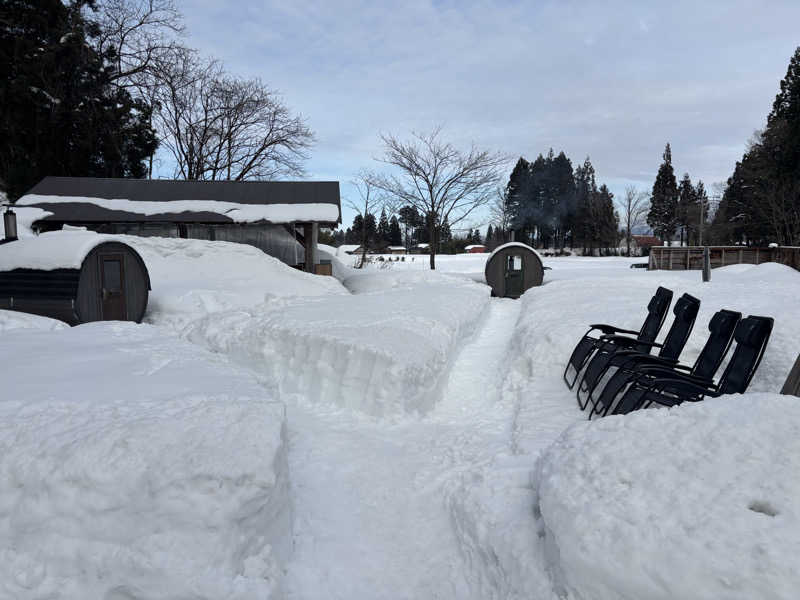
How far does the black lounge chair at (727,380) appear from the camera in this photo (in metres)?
3.94

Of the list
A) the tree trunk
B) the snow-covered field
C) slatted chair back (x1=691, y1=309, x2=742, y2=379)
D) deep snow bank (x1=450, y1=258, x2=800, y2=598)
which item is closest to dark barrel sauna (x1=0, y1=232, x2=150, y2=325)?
the snow-covered field

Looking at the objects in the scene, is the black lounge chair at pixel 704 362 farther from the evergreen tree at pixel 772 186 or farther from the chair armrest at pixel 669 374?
the evergreen tree at pixel 772 186

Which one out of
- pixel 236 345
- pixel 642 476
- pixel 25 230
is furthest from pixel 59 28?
pixel 642 476

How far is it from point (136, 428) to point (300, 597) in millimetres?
1549

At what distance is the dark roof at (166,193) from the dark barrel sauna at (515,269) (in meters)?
6.64

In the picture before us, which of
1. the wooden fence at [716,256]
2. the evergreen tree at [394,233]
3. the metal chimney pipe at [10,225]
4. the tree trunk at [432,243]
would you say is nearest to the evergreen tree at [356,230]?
the evergreen tree at [394,233]

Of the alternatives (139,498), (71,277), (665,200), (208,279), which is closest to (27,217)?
Answer: (208,279)

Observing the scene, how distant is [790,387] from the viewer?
12.0 ft

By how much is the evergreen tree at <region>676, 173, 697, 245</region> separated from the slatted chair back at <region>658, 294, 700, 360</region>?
53.5 meters

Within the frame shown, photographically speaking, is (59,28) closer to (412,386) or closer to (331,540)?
(412,386)

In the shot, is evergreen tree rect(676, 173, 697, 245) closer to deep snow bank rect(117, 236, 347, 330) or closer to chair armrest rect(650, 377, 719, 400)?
deep snow bank rect(117, 236, 347, 330)

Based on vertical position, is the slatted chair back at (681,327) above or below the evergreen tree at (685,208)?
below

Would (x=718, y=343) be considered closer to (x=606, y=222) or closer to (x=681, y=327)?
(x=681, y=327)

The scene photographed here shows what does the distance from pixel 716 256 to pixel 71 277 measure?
2978 centimetres
